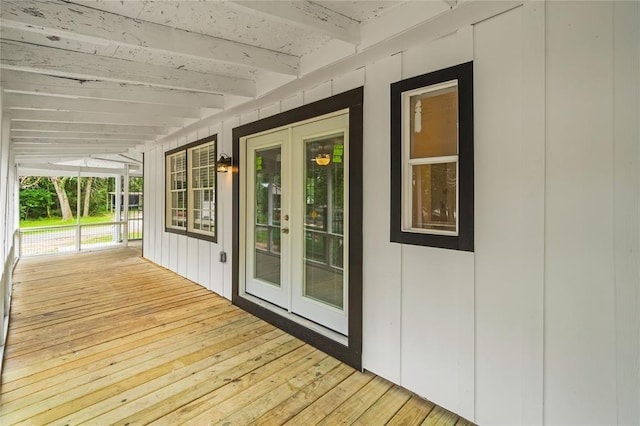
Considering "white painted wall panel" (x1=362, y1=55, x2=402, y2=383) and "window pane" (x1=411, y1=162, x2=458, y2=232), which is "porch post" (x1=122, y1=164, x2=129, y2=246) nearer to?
"white painted wall panel" (x1=362, y1=55, x2=402, y2=383)

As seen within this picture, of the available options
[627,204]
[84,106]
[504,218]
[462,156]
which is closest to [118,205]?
[84,106]

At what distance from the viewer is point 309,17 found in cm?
178

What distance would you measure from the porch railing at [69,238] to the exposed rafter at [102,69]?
6827 millimetres

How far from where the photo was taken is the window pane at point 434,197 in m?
1.86

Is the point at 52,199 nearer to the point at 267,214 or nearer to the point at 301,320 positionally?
the point at 267,214

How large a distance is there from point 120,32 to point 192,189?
3153mm

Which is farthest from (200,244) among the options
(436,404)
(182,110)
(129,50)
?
(436,404)

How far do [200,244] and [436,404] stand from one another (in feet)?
12.3

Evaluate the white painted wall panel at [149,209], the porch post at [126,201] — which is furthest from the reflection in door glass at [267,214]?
the porch post at [126,201]

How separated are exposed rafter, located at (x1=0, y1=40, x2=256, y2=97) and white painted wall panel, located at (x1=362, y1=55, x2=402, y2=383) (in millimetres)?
1526

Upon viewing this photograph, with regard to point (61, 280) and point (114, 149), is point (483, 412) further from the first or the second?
point (114, 149)

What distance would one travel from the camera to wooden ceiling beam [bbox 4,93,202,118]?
9.68ft

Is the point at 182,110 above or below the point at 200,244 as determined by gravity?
above

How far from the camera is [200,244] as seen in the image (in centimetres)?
450
